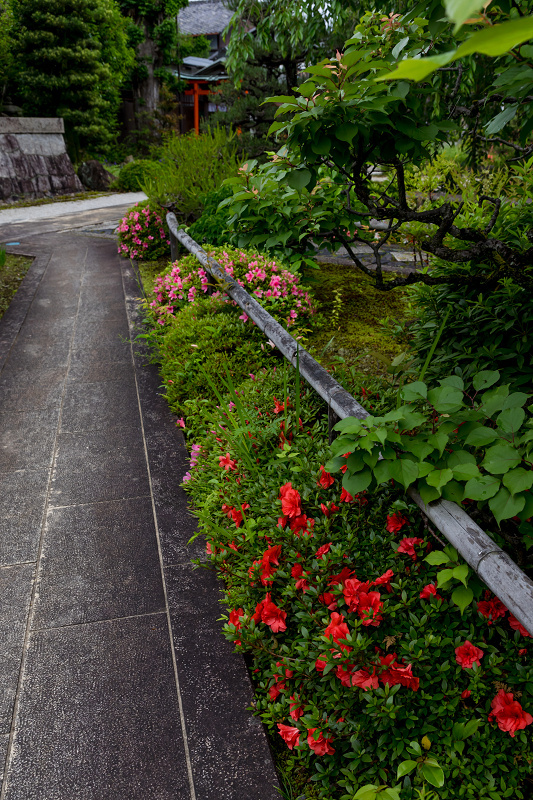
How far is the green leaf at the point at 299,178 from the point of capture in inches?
81.9

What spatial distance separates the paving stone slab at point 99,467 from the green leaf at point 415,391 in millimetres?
1760

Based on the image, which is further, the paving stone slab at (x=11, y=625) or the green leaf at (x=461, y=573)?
the paving stone slab at (x=11, y=625)

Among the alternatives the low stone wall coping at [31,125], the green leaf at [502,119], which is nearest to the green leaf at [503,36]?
the green leaf at [502,119]

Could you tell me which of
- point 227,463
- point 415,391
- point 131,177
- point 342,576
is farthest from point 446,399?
point 131,177

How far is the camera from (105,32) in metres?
18.1

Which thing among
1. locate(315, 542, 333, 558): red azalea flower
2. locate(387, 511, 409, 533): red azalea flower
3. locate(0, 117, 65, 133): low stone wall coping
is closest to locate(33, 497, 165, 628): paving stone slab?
locate(315, 542, 333, 558): red azalea flower

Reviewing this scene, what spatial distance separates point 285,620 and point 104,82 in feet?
69.2

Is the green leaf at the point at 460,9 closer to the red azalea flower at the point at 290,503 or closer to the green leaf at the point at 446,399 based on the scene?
the green leaf at the point at 446,399

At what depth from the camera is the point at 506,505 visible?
1.50 metres

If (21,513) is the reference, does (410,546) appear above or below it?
above

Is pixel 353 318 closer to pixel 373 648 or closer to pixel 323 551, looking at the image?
pixel 323 551

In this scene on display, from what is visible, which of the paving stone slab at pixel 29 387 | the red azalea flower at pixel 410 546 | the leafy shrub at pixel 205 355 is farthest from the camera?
the paving stone slab at pixel 29 387

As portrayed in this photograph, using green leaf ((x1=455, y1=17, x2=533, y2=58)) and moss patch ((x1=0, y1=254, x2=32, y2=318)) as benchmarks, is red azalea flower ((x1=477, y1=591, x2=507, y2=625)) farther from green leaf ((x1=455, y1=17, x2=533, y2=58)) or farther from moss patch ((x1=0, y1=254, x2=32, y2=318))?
moss patch ((x1=0, y1=254, x2=32, y2=318))

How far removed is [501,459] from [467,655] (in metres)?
0.59
